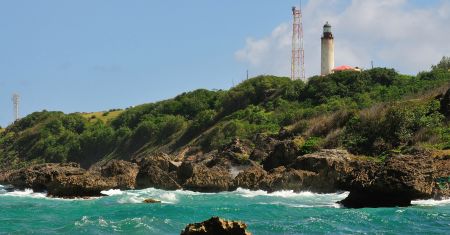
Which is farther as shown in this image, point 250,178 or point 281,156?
point 281,156

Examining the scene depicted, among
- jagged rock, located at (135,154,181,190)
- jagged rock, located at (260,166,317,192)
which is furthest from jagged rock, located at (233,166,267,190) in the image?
jagged rock, located at (135,154,181,190)

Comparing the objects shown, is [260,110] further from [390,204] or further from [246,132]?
[390,204]

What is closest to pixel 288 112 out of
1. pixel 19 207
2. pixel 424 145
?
pixel 424 145

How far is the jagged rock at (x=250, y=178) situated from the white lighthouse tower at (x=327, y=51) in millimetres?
52135

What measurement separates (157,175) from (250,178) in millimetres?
7085

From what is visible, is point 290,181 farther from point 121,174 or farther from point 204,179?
point 121,174

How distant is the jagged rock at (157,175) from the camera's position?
50928mm

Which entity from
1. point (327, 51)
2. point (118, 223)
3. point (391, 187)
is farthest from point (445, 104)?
point (327, 51)

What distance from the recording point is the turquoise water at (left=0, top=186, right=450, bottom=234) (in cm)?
2784

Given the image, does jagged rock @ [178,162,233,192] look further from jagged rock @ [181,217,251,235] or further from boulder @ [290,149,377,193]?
jagged rock @ [181,217,251,235]

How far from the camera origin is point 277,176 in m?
45.7

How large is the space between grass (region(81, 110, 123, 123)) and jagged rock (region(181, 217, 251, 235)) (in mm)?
104708

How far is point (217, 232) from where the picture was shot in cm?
1805

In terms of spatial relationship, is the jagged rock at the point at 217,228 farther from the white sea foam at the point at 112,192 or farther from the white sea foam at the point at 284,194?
the white sea foam at the point at 112,192
